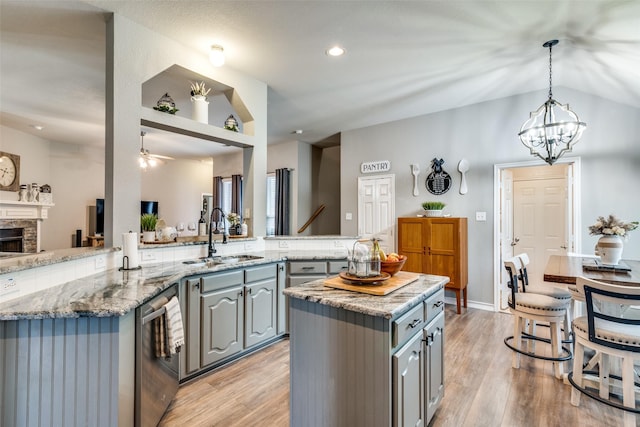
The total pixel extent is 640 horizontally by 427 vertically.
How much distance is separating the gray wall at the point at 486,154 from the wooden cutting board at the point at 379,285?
299cm

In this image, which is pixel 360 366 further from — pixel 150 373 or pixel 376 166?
pixel 376 166

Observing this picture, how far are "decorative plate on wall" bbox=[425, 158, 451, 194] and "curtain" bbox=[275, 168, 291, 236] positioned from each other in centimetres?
302

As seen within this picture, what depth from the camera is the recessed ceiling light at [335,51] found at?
285 cm

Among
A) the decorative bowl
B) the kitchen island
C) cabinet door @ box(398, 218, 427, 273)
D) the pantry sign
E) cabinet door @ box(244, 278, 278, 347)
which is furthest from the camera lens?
the pantry sign

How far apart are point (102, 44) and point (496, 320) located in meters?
5.30

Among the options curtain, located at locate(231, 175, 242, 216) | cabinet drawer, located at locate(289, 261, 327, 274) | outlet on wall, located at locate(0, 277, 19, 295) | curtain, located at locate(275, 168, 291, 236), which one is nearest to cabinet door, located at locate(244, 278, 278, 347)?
cabinet drawer, located at locate(289, 261, 327, 274)

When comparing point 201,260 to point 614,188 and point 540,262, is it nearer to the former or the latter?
point 614,188

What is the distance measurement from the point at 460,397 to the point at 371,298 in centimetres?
138

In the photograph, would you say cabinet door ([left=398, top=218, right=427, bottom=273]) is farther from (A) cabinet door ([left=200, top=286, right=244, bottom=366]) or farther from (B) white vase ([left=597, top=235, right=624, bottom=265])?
(A) cabinet door ([left=200, top=286, right=244, bottom=366])

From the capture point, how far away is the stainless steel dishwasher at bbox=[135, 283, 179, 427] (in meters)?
1.63

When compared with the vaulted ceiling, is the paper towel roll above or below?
below

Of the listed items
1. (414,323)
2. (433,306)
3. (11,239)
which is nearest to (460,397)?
(433,306)

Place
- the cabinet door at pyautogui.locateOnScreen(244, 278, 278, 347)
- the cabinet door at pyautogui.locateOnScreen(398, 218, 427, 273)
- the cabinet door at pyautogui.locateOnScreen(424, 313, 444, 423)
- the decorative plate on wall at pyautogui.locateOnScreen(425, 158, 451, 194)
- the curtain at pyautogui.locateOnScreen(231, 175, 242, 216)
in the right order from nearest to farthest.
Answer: the cabinet door at pyautogui.locateOnScreen(424, 313, 444, 423)
the cabinet door at pyautogui.locateOnScreen(244, 278, 278, 347)
the cabinet door at pyautogui.locateOnScreen(398, 218, 427, 273)
the decorative plate on wall at pyautogui.locateOnScreen(425, 158, 451, 194)
the curtain at pyautogui.locateOnScreen(231, 175, 242, 216)

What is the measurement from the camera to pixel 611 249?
2.69m
